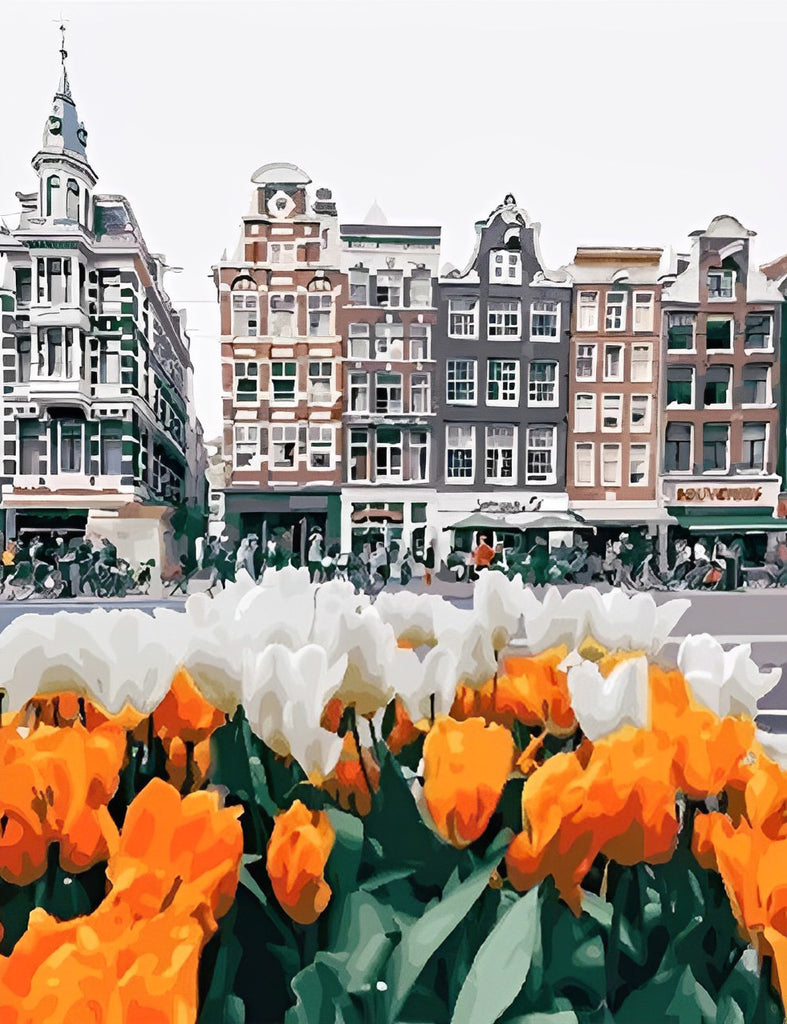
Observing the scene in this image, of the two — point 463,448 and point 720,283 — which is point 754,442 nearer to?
point 720,283

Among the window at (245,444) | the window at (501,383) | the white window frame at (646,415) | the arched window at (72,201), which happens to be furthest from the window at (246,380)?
the white window frame at (646,415)

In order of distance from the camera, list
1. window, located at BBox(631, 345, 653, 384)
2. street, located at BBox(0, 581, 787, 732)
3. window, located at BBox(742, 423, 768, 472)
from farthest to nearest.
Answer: window, located at BBox(631, 345, 653, 384) → window, located at BBox(742, 423, 768, 472) → street, located at BBox(0, 581, 787, 732)

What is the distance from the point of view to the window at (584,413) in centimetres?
1552

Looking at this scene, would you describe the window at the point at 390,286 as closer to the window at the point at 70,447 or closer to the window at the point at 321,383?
the window at the point at 321,383

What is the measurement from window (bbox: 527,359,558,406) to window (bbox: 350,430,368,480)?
3.19 metres

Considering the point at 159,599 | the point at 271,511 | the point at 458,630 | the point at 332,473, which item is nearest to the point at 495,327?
the point at 332,473

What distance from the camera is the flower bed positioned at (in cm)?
51

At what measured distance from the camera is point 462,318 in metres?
15.3

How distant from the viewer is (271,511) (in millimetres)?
14734

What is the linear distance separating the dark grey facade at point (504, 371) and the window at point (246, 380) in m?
3.34

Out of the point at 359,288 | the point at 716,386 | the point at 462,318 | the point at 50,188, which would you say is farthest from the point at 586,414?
the point at 50,188

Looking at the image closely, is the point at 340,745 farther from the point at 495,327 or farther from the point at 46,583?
the point at 495,327

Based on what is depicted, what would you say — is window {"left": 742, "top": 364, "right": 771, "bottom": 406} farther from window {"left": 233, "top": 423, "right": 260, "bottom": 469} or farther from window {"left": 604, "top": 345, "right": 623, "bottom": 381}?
window {"left": 233, "top": 423, "right": 260, "bottom": 469}

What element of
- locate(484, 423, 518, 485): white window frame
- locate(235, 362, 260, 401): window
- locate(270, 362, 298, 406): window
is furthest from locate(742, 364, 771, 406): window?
locate(235, 362, 260, 401): window
